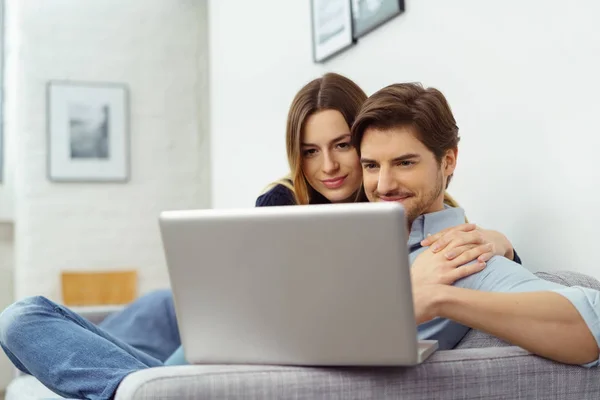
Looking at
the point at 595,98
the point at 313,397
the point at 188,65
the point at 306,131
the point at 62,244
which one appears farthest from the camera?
the point at 188,65

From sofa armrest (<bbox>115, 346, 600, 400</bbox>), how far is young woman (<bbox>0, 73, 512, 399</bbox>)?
0.80 feet

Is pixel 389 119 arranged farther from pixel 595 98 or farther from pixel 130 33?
pixel 130 33

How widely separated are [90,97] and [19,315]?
3457mm

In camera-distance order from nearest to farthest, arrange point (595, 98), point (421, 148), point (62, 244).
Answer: point (421, 148), point (595, 98), point (62, 244)

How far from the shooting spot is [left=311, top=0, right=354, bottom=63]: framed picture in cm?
276

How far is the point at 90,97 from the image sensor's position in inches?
193

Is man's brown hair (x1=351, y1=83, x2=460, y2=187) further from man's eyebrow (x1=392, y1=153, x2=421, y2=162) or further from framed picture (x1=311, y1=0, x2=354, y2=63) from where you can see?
framed picture (x1=311, y1=0, x2=354, y2=63)

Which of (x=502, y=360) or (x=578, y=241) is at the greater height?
(x=578, y=241)

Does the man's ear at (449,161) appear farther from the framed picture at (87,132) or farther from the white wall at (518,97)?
the framed picture at (87,132)

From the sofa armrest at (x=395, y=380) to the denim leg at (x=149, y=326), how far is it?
199cm

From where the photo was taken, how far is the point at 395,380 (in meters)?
1.10

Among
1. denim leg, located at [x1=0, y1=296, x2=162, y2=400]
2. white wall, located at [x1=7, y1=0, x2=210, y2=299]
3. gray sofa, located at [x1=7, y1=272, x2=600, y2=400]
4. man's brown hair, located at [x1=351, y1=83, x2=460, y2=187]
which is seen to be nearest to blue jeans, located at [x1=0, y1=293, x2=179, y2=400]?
denim leg, located at [x1=0, y1=296, x2=162, y2=400]

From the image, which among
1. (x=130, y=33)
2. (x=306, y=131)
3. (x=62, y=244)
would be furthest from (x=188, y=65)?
(x=306, y=131)

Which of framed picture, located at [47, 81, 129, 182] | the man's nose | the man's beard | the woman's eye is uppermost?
framed picture, located at [47, 81, 129, 182]
